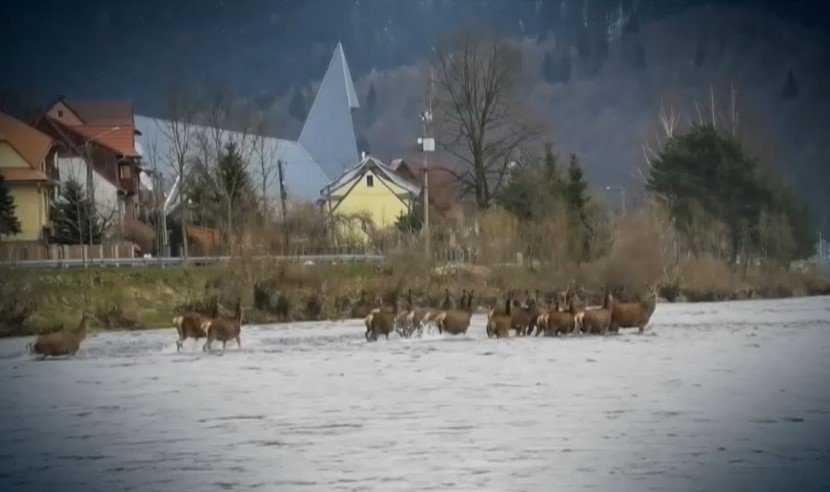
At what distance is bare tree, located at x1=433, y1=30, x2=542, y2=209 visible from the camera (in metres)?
70.0

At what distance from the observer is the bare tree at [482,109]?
230 feet

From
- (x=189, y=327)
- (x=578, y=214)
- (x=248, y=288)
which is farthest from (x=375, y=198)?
(x=189, y=327)

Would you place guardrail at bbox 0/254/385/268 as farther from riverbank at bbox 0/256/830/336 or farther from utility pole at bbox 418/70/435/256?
utility pole at bbox 418/70/435/256

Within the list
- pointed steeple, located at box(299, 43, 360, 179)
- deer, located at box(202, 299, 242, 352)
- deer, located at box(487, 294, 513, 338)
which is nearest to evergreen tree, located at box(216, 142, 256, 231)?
deer, located at box(202, 299, 242, 352)

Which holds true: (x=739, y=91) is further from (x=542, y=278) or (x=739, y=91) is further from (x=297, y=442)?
(x=297, y=442)

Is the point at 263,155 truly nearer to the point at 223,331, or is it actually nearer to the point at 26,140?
the point at 26,140

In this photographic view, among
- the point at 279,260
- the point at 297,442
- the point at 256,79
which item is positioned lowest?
the point at 297,442

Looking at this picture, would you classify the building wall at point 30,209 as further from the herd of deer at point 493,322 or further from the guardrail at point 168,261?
the herd of deer at point 493,322

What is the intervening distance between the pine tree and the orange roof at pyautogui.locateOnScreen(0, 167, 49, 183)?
9.84ft

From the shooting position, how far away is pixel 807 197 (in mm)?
91438

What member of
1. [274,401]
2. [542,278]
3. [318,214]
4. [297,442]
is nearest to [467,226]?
[542,278]

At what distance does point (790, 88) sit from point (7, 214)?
6192cm

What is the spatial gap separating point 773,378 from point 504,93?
4959cm

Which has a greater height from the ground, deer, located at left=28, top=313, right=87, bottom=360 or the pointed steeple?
the pointed steeple
